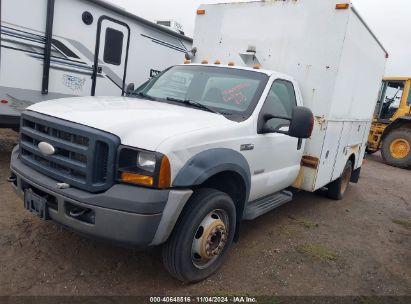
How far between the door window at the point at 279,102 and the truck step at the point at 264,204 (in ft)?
2.98

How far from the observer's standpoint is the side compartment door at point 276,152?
3.97 metres

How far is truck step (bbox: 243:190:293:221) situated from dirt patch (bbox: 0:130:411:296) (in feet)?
1.44

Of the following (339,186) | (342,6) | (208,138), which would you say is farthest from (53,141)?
(339,186)

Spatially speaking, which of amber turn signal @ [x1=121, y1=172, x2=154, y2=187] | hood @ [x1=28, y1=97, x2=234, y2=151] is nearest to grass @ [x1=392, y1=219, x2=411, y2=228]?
hood @ [x1=28, y1=97, x2=234, y2=151]

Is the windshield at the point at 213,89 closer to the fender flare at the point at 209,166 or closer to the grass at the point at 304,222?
the fender flare at the point at 209,166

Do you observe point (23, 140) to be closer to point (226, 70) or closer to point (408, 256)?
point (226, 70)

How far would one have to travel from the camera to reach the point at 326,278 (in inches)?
147

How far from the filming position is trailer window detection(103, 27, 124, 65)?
7117 millimetres

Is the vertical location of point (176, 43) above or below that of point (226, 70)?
above

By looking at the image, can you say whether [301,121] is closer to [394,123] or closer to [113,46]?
[113,46]

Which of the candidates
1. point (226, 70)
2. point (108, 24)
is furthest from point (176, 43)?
point (226, 70)

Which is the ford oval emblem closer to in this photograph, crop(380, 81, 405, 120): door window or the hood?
the hood

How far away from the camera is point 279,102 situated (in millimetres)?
4375

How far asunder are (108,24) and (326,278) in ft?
19.3
